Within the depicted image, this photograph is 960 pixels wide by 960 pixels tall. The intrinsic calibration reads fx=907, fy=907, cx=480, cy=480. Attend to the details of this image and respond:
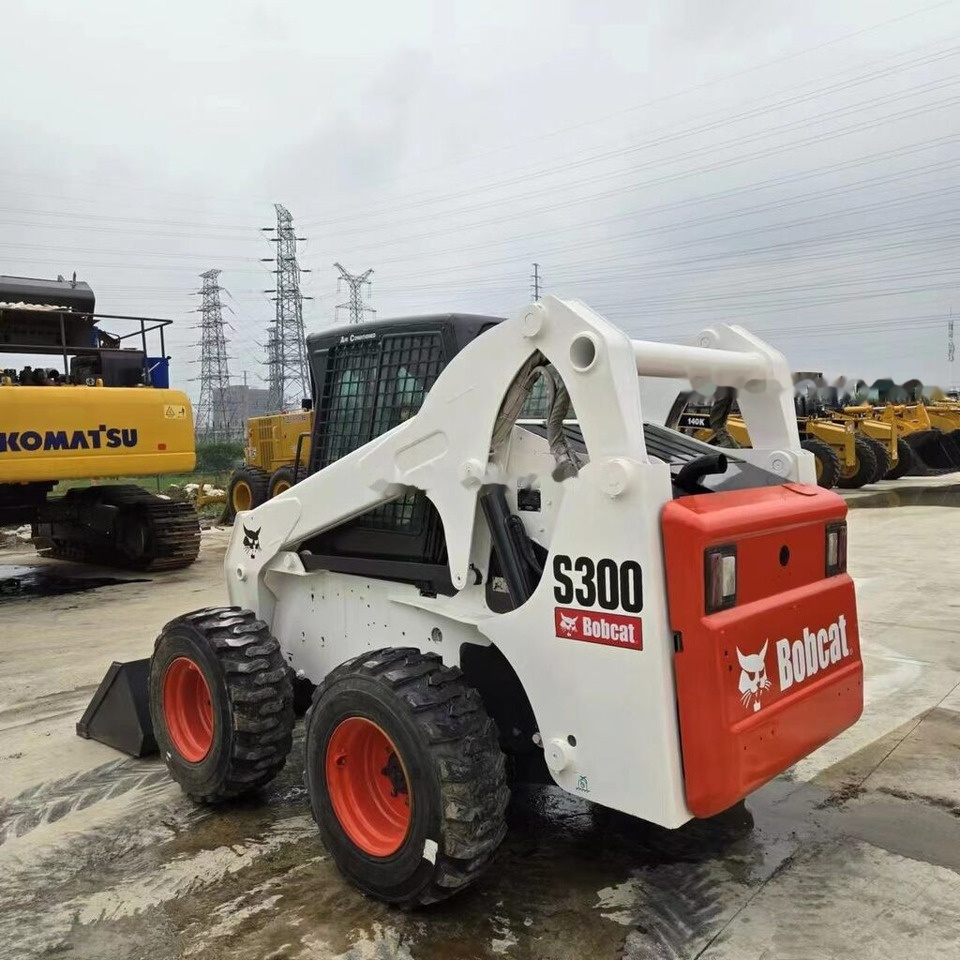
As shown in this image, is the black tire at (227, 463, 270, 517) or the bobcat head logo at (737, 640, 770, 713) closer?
the bobcat head logo at (737, 640, 770, 713)

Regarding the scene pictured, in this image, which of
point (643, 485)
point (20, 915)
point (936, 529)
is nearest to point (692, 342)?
point (643, 485)

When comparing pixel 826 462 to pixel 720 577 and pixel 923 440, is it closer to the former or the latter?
pixel 923 440

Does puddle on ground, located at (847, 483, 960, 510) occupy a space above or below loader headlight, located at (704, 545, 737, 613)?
below

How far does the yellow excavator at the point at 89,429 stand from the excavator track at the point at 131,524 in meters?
0.01

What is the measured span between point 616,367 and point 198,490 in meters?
16.8

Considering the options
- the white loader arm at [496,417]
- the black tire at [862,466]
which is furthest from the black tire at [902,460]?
the white loader arm at [496,417]

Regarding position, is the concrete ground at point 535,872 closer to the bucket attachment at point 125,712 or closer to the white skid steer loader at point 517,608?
the bucket attachment at point 125,712

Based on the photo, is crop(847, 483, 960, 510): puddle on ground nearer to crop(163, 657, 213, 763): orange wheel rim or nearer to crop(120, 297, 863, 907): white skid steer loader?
crop(120, 297, 863, 907): white skid steer loader

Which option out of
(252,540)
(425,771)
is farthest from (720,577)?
(252,540)

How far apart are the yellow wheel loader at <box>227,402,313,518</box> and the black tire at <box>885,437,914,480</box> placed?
13.3 m

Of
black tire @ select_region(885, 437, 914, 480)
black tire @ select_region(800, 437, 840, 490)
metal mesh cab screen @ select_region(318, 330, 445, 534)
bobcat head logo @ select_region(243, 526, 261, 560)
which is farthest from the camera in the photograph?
black tire @ select_region(885, 437, 914, 480)

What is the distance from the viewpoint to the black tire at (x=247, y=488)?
15023mm

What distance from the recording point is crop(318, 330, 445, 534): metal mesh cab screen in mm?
3533

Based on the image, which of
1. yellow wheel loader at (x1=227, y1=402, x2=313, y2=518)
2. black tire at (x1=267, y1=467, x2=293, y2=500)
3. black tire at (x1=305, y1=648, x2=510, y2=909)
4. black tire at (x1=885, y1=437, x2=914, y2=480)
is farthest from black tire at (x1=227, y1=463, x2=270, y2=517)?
black tire at (x1=885, y1=437, x2=914, y2=480)
